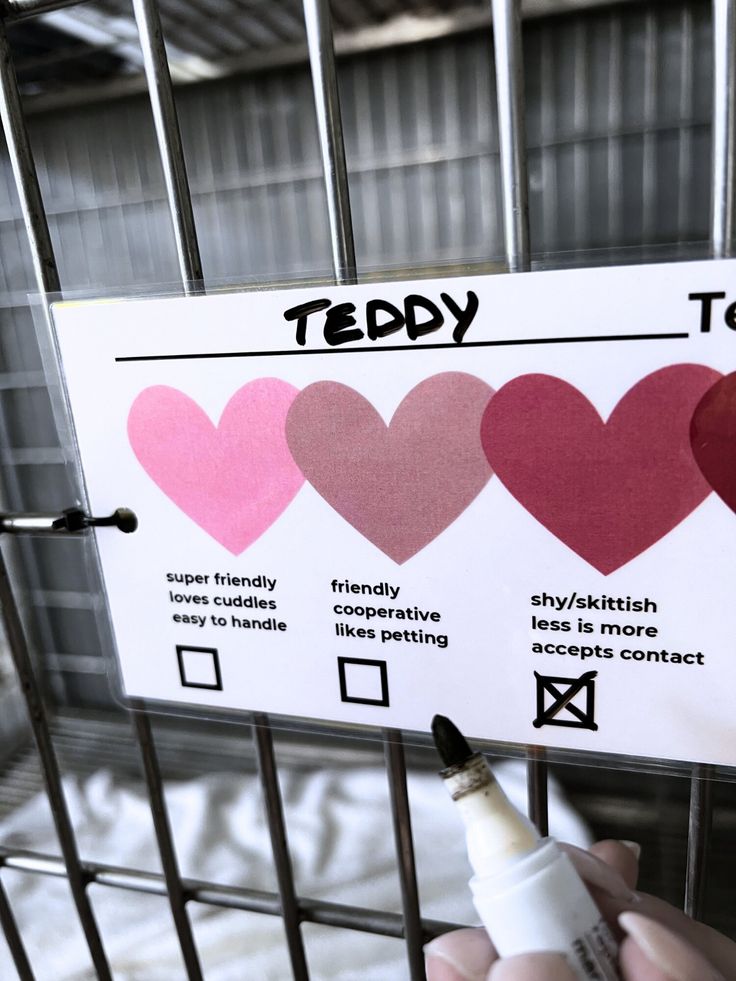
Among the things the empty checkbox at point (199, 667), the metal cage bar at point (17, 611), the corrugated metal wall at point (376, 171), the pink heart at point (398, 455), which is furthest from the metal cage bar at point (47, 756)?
the corrugated metal wall at point (376, 171)

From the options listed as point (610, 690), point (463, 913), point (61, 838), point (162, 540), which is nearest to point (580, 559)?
point (610, 690)

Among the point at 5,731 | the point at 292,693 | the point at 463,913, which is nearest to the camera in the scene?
the point at 292,693

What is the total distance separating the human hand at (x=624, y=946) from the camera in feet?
0.75

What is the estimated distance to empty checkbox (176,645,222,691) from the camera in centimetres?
35

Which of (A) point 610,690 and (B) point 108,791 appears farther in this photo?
(B) point 108,791

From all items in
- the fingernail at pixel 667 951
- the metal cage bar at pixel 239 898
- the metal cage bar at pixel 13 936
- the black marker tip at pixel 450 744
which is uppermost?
the black marker tip at pixel 450 744

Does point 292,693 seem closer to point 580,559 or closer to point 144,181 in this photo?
point 580,559

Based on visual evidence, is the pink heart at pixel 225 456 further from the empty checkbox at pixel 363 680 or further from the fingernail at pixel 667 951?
the fingernail at pixel 667 951

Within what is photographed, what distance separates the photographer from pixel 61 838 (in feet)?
1.42

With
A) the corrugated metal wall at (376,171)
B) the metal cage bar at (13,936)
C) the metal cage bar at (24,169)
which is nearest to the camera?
the metal cage bar at (24,169)

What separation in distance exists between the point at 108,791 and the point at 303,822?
41 cm

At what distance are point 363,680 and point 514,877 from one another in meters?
0.11

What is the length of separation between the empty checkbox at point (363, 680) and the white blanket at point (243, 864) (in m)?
0.48

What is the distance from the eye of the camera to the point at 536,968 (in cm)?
23
